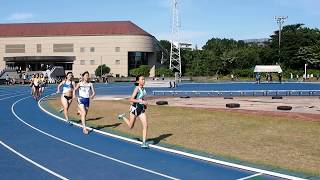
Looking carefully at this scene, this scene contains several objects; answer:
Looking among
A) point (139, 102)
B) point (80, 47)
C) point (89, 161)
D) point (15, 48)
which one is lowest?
point (89, 161)

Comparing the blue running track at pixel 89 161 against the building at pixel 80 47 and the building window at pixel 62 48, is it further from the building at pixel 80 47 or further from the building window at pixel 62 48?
the building window at pixel 62 48

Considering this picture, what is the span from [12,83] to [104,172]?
62473 mm

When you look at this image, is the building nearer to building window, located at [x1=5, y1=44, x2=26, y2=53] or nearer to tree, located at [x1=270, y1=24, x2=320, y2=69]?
building window, located at [x1=5, y1=44, x2=26, y2=53]

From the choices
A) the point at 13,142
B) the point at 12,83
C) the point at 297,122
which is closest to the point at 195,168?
the point at 13,142

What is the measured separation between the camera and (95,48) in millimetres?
103250

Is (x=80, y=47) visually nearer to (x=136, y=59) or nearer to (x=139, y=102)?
(x=136, y=59)

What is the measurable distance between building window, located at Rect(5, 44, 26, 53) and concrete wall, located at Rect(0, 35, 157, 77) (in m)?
0.69

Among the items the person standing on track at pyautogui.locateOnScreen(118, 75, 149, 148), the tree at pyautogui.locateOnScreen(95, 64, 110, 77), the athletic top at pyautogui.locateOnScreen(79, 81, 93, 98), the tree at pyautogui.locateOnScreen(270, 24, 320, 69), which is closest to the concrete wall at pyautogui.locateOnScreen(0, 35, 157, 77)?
the tree at pyautogui.locateOnScreen(95, 64, 110, 77)

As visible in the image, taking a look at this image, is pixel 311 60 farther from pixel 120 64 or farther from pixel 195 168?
pixel 195 168

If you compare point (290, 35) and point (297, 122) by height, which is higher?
point (290, 35)

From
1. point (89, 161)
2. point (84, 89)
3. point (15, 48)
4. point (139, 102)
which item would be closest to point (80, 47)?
point (15, 48)

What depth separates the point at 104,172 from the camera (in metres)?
9.48

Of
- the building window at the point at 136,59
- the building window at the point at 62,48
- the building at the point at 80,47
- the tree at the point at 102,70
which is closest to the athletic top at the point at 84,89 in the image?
the tree at the point at 102,70

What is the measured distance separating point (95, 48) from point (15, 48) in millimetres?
18629
